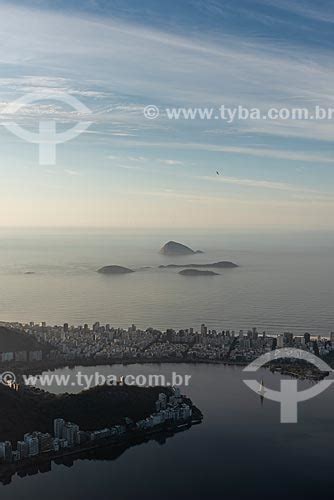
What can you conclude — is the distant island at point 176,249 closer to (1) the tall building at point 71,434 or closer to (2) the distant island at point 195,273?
(2) the distant island at point 195,273

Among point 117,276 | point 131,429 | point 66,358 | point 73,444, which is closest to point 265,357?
point 66,358

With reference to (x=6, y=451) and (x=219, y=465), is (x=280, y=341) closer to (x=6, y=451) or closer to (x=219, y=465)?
(x=219, y=465)

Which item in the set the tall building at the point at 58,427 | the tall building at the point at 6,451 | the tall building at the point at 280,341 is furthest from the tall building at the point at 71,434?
the tall building at the point at 280,341

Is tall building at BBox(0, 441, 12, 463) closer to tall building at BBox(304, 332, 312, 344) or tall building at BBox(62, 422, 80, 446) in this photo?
tall building at BBox(62, 422, 80, 446)

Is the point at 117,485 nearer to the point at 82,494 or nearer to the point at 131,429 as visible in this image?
the point at 82,494

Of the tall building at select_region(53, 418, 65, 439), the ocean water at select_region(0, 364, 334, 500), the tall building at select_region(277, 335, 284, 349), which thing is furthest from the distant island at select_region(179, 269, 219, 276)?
the tall building at select_region(53, 418, 65, 439)

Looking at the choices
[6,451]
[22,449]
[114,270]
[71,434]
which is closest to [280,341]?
[71,434]
